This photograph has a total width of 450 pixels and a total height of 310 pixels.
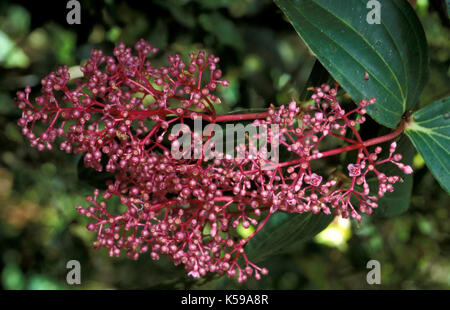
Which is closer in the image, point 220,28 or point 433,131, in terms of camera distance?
point 433,131

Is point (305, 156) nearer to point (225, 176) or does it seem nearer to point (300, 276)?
point (225, 176)

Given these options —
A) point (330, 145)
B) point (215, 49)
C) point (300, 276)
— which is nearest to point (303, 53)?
point (215, 49)

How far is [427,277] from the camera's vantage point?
1.51m

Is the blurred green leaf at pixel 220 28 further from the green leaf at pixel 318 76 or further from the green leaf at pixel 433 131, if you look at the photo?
the green leaf at pixel 433 131

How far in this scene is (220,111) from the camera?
1.22 meters

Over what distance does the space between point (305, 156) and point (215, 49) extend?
690 millimetres

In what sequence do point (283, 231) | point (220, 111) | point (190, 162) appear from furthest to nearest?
point (220, 111) → point (283, 231) → point (190, 162)

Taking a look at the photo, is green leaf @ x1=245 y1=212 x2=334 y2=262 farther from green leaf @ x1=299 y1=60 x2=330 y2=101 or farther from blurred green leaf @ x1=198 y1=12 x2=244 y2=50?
blurred green leaf @ x1=198 y1=12 x2=244 y2=50

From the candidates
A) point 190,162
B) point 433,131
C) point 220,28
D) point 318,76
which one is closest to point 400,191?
point 433,131

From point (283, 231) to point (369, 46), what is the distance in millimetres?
393

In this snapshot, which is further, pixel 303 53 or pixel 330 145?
pixel 303 53

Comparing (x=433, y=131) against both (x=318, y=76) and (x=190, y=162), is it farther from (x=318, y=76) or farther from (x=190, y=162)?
(x=190, y=162)

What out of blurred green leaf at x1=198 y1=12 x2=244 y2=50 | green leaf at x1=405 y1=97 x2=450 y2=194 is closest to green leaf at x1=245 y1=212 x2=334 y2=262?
green leaf at x1=405 y1=97 x2=450 y2=194
